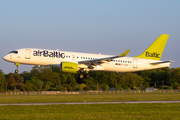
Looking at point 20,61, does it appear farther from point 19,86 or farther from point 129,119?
point 19,86

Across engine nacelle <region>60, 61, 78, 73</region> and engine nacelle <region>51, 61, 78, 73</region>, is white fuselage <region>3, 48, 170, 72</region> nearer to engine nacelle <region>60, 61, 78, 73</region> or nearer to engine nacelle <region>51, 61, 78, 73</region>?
engine nacelle <region>51, 61, 78, 73</region>

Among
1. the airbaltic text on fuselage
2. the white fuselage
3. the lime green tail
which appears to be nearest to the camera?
the white fuselage

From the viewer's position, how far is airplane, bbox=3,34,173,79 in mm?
39844

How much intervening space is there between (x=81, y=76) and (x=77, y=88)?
46346 mm

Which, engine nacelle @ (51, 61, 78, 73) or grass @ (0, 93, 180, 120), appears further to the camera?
engine nacelle @ (51, 61, 78, 73)

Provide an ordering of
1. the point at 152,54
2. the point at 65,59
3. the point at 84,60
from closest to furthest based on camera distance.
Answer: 1. the point at 65,59
2. the point at 84,60
3. the point at 152,54

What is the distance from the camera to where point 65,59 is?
4134 cm

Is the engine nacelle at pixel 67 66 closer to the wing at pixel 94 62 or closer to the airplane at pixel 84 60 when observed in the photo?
the airplane at pixel 84 60

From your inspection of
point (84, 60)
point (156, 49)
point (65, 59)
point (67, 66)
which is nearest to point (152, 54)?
point (156, 49)

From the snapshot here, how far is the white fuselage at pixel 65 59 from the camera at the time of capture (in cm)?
3975

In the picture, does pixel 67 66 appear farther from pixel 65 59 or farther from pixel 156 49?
pixel 156 49

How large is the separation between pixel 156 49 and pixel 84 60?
13876 millimetres

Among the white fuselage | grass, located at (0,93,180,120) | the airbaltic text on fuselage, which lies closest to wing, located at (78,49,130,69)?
the white fuselage

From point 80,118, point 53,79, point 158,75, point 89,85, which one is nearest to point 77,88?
point 89,85
